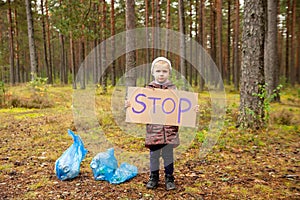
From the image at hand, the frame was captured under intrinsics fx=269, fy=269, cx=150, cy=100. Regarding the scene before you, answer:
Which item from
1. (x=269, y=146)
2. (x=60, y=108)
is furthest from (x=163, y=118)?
(x=60, y=108)

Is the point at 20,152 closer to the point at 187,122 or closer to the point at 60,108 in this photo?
the point at 187,122

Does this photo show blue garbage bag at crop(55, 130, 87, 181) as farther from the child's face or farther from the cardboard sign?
the child's face

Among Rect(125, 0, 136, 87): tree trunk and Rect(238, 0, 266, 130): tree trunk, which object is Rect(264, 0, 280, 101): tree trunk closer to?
Rect(238, 0, 266, 130): tree trunk

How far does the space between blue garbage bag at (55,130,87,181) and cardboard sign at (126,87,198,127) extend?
1038 millimetres

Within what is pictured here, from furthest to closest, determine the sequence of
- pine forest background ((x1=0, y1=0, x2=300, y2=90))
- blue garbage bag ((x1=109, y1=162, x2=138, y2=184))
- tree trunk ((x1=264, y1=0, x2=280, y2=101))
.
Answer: tree trunk ((x1=264, y1=0, x2=280, y2=101)) < pine forest background ((x1=0, y1=0, x2=300, y2=90)) < blue garbage bag ((x1=109, y1=162, x2=138, y2=184))

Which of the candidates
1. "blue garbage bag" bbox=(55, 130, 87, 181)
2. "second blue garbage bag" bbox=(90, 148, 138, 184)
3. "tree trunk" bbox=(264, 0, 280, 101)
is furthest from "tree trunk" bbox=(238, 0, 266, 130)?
"tree trunk" bbox=(264, 0, 280, 101)

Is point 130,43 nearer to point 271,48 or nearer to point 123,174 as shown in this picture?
point 123,174

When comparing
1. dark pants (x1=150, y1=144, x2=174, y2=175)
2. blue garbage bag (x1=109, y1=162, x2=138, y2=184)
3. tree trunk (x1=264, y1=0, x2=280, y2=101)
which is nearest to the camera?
dark pants (x1=150, y1=144, x2=174, y2=175)

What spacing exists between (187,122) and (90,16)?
9491 mm

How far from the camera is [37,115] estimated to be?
9.34m

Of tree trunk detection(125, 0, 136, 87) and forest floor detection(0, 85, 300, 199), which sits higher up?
tree trunk detection(125, 0, 136, 87)

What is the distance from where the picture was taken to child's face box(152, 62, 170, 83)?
3.32m

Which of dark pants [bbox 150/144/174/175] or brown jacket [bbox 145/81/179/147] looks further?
dark pants [bbox 150/144/174/175]

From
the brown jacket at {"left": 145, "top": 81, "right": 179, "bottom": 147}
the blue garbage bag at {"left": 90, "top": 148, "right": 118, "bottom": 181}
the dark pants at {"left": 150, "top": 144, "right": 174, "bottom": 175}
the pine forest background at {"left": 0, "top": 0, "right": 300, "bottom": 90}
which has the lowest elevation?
the blue garbage bag at {"left": 90, "top": 148, "right": 118, "bottom": 181}
